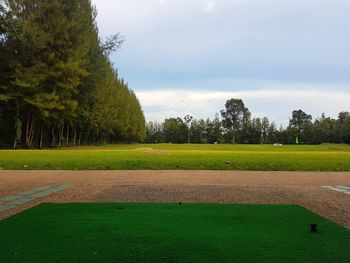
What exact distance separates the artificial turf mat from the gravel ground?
1.10 meters

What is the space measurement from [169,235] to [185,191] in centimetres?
581

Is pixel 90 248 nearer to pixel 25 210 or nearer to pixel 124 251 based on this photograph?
pixel 124 251

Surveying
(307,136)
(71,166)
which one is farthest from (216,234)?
(307,136)

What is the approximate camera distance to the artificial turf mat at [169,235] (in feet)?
17.0

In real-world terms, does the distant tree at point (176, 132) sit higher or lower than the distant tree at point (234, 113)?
lower

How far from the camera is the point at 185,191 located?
12.0 m

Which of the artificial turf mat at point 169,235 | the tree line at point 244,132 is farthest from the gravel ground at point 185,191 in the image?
the tree line at point 244,132

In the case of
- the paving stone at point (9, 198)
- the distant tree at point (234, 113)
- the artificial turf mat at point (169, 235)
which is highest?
the distant tree at point (234, 113)

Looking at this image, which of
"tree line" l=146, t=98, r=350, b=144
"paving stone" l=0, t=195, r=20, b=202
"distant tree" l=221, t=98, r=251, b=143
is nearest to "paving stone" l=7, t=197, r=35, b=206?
"paving stone" l=0, t=195, r=20, b=202

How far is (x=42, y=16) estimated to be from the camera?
109ft

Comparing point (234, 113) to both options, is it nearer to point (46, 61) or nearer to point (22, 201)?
point (46, 61)

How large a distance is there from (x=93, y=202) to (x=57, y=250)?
4.54 metres

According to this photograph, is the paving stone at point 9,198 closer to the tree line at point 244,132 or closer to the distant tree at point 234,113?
the tree line at point 244,132

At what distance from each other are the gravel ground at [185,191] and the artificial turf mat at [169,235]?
110 centimetres
